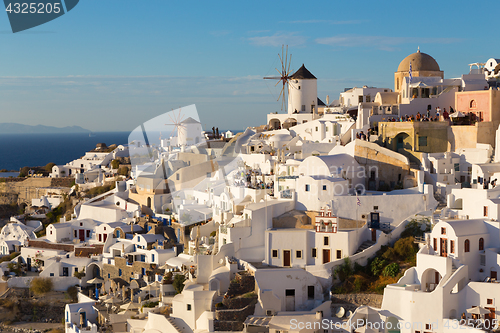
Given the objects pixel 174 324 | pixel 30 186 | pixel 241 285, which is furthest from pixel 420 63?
pixel 30 186

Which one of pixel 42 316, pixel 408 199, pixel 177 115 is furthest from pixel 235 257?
pixel 177 115

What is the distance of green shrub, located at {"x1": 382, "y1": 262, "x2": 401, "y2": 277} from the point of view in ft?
71.4

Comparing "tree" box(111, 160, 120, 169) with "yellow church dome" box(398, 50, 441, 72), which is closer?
"yellow church dome" box(398, 50, 441, 72)

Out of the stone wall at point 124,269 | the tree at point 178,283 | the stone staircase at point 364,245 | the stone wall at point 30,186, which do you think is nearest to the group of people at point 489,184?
A: the stone staircase at point 364,245

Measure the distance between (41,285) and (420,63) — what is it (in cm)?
2319

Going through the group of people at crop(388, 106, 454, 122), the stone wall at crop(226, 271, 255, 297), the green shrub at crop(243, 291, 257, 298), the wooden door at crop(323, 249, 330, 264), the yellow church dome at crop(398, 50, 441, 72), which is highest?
the yellow church dome at crop(398, 50, 441, 72)

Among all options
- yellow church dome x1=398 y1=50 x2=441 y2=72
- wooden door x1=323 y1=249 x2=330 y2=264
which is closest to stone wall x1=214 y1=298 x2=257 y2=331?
wooden door x1=323 y1=249 x2=330 y2=264

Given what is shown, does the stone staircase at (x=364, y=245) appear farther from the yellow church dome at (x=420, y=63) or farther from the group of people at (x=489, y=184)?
the yellow church dome at (x=420, y=63)

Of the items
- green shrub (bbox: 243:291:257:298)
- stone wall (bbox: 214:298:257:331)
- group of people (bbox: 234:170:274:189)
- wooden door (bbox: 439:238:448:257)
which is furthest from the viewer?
group of people (bbox: 234:170:274:189)

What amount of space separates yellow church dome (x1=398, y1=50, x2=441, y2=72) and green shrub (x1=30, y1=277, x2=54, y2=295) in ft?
73.0

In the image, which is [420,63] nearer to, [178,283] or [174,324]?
[178,283]

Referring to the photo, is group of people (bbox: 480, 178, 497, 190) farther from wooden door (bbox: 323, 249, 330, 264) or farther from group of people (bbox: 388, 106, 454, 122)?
wooden door (bbox: 323, 249, 330, 264)

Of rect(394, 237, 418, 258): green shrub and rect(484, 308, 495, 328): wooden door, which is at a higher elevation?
rect(394, 237, 418, 258): green shrub

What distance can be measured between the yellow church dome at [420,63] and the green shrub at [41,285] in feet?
73.0
